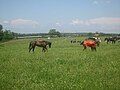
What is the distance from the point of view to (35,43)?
1371 inches

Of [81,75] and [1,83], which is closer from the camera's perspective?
[1,83]

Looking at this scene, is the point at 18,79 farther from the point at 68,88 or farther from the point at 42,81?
the point at 68,88

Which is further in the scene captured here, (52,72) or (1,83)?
(52,72)

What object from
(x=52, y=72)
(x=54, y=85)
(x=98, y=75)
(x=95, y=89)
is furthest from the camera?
(x=52, y=72)

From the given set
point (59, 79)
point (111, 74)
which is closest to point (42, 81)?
point (59, 79)

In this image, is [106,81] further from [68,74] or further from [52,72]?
[52,72]

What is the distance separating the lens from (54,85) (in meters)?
11.5

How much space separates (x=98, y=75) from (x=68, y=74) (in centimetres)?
165

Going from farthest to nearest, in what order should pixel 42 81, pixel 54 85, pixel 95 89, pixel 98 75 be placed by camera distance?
pixel 98 75, pixel 42 81, pixel 54 85, pixel 95 89

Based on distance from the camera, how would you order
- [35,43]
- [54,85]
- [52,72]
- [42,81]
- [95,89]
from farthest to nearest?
1. [35,43]
2. [52,72]
3. [42,81]
4. [54,85]
5. [95,89]

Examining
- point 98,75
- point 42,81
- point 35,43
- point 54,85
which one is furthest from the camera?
point 35,43

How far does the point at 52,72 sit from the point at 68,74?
112 centimetres

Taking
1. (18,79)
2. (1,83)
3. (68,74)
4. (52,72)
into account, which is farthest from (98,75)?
(1,83)

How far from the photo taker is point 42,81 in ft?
40.7
